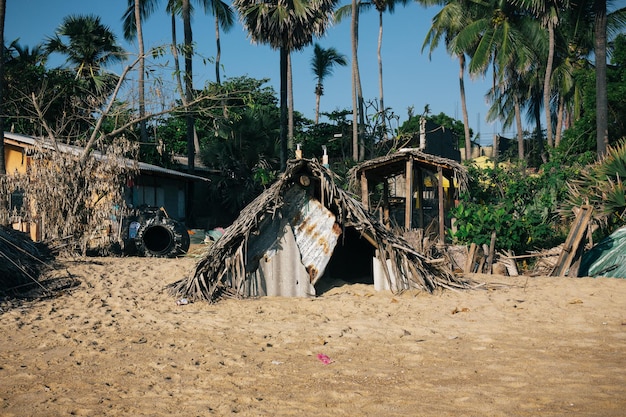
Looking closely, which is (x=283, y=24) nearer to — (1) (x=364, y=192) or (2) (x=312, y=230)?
(1) (x=364, y=192)

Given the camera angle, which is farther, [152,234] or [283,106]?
[283,106]

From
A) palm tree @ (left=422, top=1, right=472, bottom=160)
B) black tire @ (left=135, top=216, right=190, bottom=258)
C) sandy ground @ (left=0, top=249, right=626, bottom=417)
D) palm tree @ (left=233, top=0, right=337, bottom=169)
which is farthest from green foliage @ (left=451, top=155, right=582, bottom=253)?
palm tree @ (left=422, top=1, right=472, bottom=160)

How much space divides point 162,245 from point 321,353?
8.68 m

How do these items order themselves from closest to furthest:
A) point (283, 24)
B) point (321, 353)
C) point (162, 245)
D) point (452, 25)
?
point (321, 353) < point (162, 245) < point (283, 24) < point (452, 25)

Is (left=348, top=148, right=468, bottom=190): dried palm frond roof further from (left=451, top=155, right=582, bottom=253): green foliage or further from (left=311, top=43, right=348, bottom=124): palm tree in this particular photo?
(left=311, top=43, right=348, bottom=124): palm tree

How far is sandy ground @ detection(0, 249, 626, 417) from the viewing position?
436 cm

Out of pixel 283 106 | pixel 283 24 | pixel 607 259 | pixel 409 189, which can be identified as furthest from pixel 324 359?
pixel 283 24

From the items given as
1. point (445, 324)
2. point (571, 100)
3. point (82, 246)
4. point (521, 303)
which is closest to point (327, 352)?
point (445, 324)

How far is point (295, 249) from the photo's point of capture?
28.5ft

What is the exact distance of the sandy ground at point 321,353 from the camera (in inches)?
172

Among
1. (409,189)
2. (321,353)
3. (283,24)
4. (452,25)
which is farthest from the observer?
(452,25)

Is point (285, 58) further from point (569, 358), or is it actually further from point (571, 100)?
point (569, 358)

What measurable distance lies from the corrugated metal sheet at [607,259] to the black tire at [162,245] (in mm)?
7865

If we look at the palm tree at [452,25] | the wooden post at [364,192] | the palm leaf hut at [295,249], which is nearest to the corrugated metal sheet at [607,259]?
the palm leaf hut at [295,249]
